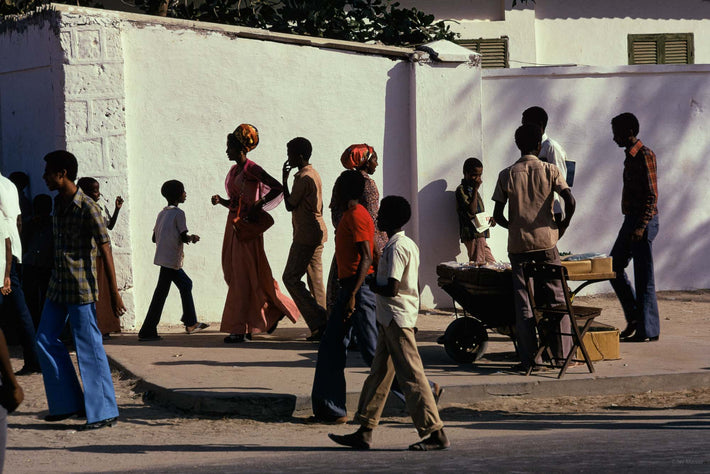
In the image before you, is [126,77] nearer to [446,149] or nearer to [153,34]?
[153,34]

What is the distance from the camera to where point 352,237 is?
7113 millimetres

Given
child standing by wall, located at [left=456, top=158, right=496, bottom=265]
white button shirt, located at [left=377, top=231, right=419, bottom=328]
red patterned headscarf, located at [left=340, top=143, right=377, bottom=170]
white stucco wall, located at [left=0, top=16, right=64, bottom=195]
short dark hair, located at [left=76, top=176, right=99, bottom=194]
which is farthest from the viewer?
child standing by wall, located at [left=456, top=158, right=496, bottom=265]

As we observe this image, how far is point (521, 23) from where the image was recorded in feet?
59.6

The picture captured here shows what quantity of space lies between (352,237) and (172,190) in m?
3.82

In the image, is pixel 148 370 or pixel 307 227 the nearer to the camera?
pixel 148 370

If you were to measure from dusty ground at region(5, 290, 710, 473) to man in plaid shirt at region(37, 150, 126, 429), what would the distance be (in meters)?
0.30

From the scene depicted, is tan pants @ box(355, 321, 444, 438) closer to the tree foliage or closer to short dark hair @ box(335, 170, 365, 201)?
short dark hair @ box(335, 170, 365, 201)

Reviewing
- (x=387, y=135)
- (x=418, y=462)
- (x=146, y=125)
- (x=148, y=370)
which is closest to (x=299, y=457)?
(x=418, y=462)

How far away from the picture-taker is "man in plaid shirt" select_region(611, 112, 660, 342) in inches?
380

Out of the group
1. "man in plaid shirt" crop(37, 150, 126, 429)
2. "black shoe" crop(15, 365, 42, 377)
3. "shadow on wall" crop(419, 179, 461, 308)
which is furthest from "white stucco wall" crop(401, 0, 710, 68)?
"man in plaid shirt" crop(37, 150, 126, 429)

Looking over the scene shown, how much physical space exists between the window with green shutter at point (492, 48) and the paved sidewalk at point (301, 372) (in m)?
8.29

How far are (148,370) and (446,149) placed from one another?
5.19m

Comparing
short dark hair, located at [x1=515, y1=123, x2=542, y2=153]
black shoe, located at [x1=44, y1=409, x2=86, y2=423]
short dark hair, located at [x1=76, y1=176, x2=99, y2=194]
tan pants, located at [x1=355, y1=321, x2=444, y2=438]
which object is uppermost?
short dark hair, located at [x1=515, y1=123, x2=542, y2=153]

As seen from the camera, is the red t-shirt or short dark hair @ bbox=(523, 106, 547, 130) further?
short dark hair @ bbox=(523, 106, 547, 130)
